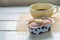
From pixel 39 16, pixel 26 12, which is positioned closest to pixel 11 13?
pixel 26 12

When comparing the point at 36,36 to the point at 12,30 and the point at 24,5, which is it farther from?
the point at 24,5

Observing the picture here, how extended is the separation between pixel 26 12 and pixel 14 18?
0.32ft

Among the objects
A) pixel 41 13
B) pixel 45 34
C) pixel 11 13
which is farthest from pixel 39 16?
pixel 11 13

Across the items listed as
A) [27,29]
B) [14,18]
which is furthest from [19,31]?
[14,18]

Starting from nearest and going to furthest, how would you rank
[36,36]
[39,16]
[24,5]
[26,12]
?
[36,36] < [39,16] < [26,12] < [24,5]

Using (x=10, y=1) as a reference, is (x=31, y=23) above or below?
below

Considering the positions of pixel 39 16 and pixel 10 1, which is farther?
pixel 10 1

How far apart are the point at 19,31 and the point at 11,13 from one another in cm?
25

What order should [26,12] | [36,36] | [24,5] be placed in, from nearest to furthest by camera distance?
1. [36,36]
2. [26,12]
3. [24,5]

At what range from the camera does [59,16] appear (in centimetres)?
89

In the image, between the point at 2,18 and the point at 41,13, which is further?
the point at 2,18

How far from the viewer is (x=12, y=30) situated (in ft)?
2.53

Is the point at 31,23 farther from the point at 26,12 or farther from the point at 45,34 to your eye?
the point at 26,12

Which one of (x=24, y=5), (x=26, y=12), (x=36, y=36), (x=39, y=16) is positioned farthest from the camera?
(x=24, y=5)
